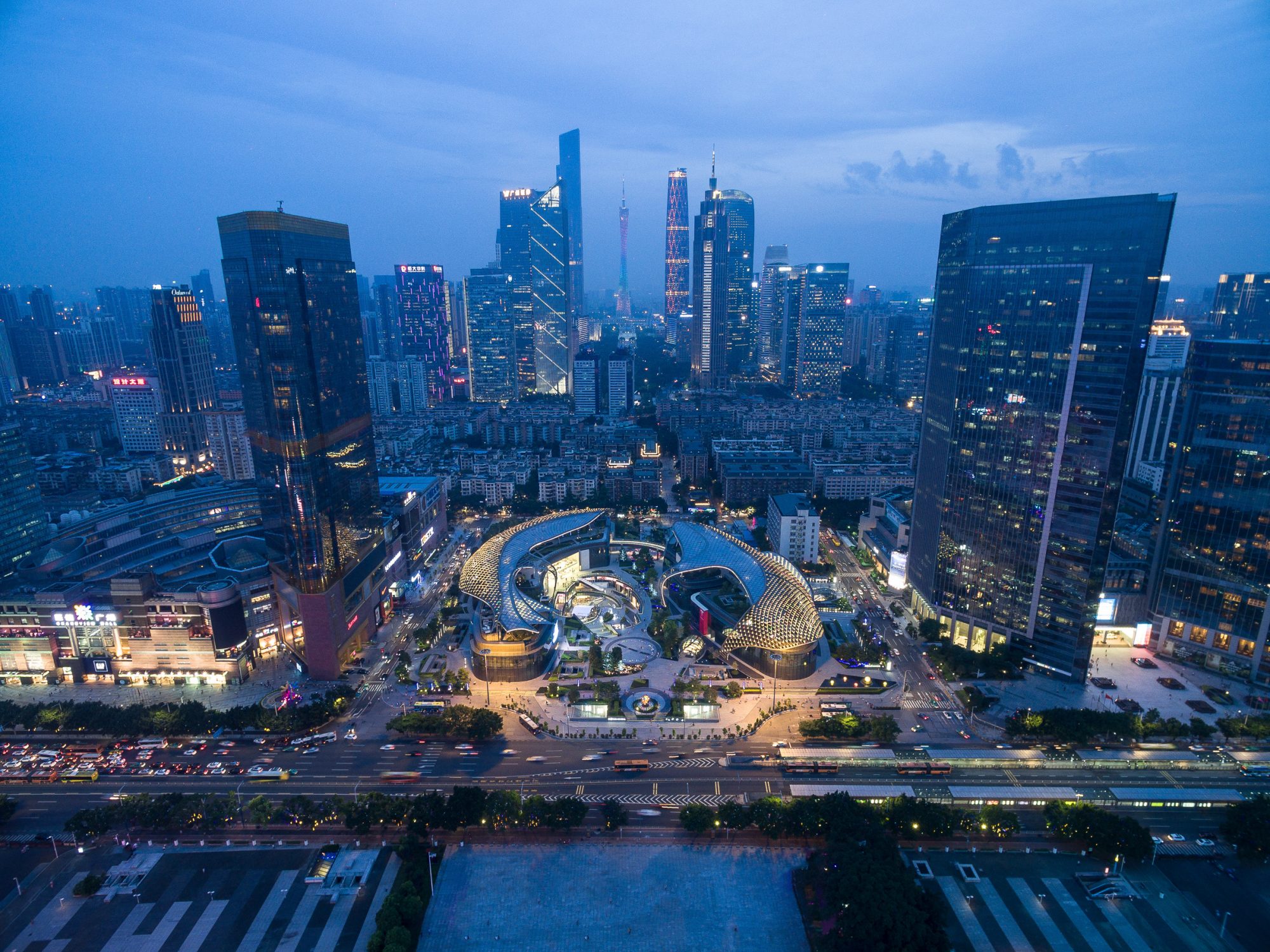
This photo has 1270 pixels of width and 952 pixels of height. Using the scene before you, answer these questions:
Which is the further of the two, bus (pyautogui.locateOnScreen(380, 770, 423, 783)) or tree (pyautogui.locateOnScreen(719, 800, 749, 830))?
bus (pyautogui.locateOnScreen(380, 770, 423, 783))

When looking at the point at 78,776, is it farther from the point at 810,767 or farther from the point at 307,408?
the point at 810,767

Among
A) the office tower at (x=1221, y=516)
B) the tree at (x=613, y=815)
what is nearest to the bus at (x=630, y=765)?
the tree at (x=613, y=815)

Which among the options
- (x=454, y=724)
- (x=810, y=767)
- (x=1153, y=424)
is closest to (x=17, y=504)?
(x=454, y=724)

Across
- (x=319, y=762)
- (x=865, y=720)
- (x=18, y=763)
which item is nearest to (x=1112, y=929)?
(x=865, y=720)

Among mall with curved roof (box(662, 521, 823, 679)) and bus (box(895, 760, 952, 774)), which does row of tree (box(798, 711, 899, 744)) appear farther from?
mall with curved roof (box(662, 521, 823, 679))

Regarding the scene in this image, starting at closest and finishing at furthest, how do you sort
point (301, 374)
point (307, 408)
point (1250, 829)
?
point (1250, 829) → point (301, 374) → point (307, 408)

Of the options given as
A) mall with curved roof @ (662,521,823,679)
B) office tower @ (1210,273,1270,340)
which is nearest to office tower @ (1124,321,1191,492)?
office tower @ (1210,273,1270,340)
